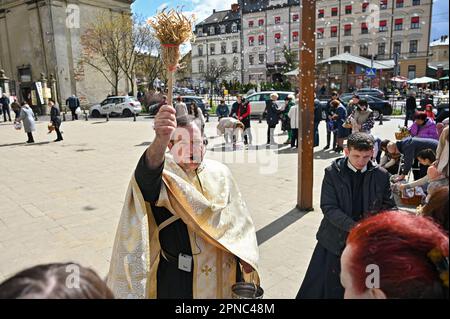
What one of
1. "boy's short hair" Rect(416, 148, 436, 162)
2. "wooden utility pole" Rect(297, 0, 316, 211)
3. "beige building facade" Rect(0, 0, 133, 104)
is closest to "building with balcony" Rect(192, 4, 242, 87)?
"beige building facade" Rect(0, 0, 133, 104)

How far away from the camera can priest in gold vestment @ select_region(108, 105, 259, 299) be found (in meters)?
1.98

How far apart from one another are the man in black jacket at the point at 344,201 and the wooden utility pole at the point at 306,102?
8.96 feet

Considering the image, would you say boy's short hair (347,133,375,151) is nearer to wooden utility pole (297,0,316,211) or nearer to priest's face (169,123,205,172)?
priest's face (169,123,205,172)

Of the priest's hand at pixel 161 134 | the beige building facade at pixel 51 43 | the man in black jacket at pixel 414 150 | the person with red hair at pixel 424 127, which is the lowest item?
the man in black jacket at pixel 414 150

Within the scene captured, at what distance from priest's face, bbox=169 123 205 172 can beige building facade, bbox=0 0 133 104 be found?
31286 millimetres

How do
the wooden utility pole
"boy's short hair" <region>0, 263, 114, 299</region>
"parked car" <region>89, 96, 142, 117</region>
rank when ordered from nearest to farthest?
"boy's short hair" <region>0, 263, 114, 299</region>
the wooden utility pole
"parked car" <region>89, 96, 142, 117</region>

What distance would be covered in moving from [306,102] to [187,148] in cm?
365

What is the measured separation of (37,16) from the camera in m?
29.8

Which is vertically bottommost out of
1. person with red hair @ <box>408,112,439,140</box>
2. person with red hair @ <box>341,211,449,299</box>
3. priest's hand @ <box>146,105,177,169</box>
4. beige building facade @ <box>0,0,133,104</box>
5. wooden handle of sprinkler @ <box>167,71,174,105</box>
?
person with red hair @ <box>408,112,439,140</box>

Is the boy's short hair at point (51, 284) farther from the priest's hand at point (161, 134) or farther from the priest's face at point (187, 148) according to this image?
the priest's face at point (187, 148)

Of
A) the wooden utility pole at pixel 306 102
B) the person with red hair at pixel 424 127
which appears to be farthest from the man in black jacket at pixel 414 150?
the wooden utility pole at pixel 306 102

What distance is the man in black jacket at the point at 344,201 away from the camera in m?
2.63

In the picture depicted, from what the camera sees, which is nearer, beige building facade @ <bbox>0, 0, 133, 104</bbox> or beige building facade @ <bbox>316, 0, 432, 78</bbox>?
A: beige building facade @ <bbox>0, 0, 133, 104</bbox>

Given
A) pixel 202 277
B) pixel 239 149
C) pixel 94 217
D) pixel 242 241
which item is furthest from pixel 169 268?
pixel 239 149
